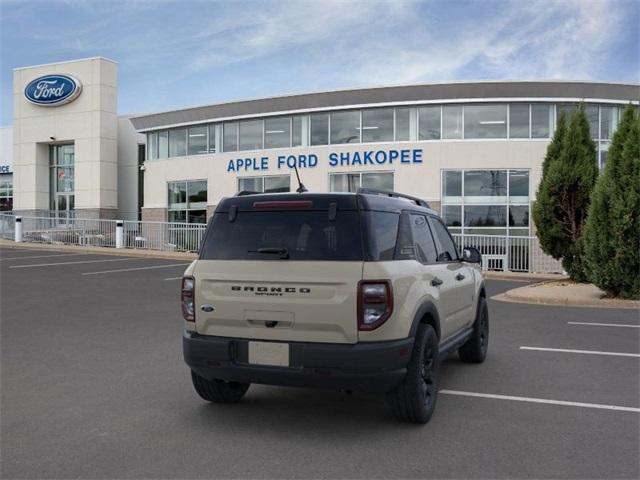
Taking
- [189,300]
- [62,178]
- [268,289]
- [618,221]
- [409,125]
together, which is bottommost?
[189,300]

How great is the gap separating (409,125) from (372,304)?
2179cm

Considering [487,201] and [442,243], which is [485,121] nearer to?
[487,201]

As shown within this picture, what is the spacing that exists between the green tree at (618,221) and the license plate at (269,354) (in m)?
9.84

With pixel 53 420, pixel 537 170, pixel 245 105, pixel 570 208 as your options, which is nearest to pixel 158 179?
pixel 245 105

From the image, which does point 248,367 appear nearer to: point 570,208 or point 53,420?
point 53,420

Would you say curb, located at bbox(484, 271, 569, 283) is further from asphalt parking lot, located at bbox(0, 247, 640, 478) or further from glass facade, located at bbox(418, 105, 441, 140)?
asphalt parking lot, located at bbox(0, 247, 640, 478)

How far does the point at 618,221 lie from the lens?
12320mm

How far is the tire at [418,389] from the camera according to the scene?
468 cm

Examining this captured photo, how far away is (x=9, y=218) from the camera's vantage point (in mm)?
31500

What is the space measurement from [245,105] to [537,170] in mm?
12689

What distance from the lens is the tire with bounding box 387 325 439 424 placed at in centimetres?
468

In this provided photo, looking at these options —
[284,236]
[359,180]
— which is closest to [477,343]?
[284,236]

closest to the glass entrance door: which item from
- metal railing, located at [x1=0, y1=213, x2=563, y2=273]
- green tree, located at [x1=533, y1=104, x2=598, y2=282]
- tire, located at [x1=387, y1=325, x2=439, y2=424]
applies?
metal railing, located at [x1=0, y1=213, x2=563, y2=273]

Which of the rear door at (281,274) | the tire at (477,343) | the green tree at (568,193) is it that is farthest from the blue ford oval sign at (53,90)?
the rear door at (281,274)
